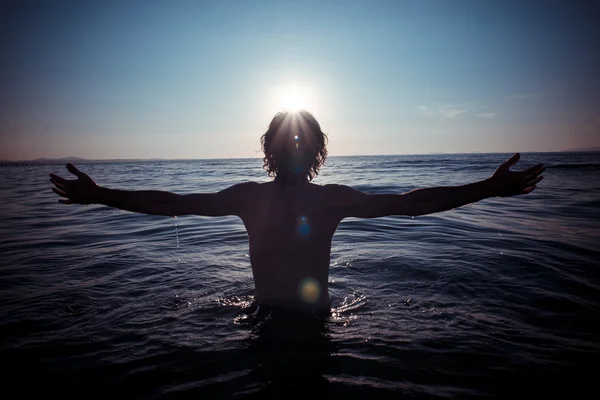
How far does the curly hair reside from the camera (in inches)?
114

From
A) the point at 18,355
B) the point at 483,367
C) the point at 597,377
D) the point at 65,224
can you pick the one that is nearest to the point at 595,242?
the point at 597,377

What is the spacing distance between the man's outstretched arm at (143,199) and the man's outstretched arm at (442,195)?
102 cm

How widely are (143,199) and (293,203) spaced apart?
133cm

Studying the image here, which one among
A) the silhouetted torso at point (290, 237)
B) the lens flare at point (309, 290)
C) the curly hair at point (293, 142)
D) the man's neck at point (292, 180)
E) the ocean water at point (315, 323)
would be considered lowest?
the ocean water at point (315, 323)

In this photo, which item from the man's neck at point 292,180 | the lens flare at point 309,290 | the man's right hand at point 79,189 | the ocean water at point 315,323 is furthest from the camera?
the lens flare at point 309,290

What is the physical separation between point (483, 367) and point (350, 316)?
1343mm

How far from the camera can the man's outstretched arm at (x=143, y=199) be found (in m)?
2.73

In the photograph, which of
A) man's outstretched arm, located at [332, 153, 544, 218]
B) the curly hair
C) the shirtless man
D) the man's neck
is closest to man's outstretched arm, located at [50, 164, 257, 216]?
the shirtless man

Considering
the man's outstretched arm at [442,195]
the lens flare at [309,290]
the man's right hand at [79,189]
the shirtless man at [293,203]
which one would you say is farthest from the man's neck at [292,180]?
the man's right hand at [79,189]

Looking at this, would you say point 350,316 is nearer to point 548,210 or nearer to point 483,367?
point 483,367

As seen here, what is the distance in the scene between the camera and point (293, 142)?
116 inches

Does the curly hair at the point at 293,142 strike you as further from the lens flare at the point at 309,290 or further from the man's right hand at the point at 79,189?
the man's right hand at the point at 79,189

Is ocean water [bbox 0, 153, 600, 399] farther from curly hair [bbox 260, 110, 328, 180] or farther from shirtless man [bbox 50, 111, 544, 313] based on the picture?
curly hair [bbox 260, 110, 328, 180]

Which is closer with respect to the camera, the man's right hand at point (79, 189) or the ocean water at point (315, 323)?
the ocean water at point (315, 323)
